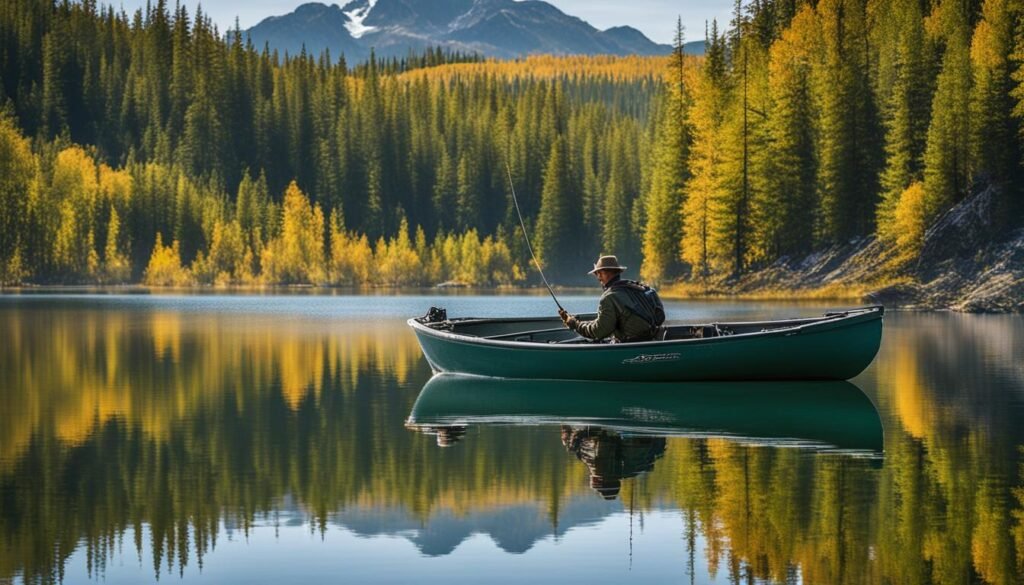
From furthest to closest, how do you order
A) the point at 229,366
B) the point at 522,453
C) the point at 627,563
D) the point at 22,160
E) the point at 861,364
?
the point at 22,160 → the point at 229,366 → the point at 861,364 → the point at 522,453 → the point at 627,563

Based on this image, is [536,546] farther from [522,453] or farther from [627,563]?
[522,453]

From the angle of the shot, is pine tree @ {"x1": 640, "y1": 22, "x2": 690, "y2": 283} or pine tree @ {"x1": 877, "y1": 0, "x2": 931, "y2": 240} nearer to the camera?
pine tree @ {"x1": 877, "y1": 0, "x2": 931, "y2": 240}

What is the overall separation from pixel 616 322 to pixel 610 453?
807 cm

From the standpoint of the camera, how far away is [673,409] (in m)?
21.2

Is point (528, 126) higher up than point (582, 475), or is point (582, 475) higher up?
point (528, 126)

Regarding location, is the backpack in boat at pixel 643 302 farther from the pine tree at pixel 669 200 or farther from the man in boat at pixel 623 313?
the pine tree at pixel 669 200

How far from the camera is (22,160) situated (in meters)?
134

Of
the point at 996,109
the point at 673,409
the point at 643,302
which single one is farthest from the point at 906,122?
the point at 673,409

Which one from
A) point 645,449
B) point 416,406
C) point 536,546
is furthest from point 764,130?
Result: point 536,546

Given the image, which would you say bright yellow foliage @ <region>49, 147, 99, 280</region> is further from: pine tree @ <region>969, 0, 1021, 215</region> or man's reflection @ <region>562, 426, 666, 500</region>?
man's reflection @ <region>562, 426, 666, 500</region>

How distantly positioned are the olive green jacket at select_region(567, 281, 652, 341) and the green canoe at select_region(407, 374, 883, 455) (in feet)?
3.09

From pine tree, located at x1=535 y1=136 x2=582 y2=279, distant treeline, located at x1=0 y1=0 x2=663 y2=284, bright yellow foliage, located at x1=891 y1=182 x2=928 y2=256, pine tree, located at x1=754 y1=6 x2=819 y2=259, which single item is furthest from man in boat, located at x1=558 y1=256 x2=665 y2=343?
pine tree, located at x1=535 y1=136 x2=582 y2=279

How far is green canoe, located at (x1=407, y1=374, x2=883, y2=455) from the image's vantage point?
18109 millimetres

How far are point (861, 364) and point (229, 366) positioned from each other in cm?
1312
